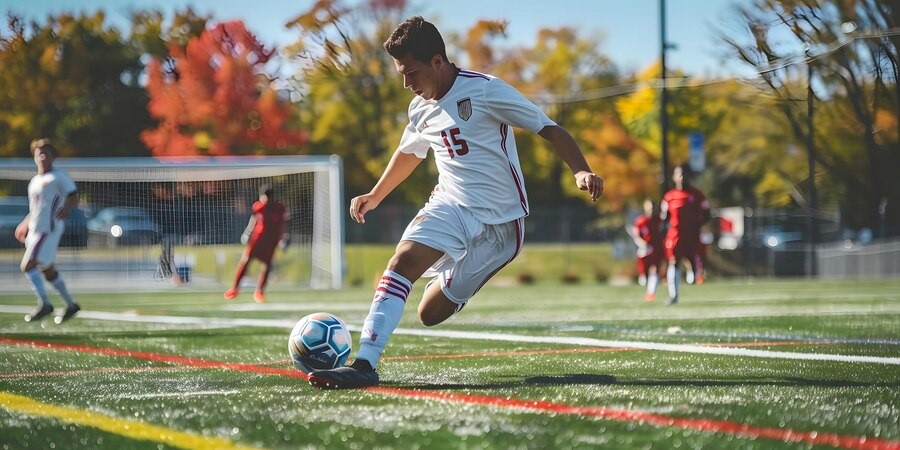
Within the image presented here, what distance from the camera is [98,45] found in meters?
22.6

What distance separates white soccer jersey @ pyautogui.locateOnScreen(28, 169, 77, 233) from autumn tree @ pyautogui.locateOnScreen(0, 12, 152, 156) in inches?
49.7

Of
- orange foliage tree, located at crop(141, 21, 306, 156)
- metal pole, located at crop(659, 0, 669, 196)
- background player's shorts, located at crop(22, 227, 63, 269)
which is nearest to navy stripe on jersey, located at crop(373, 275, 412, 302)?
orange foliage tree, located at crop(141, 21, 306, 156)

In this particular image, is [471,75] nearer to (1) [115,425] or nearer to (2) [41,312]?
(1) [115,425]

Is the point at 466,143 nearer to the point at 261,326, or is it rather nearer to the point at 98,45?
the point at 261,326

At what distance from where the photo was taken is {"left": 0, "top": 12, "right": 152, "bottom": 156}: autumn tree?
42.4 ft

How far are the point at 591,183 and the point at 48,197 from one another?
8244 mm

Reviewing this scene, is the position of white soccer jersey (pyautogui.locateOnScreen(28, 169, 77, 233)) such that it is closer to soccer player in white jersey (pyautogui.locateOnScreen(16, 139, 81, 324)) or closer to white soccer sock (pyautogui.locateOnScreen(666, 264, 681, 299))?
soccer player in white jersey (pyautogui.locateOnScreen(16, 139, 81, 324))

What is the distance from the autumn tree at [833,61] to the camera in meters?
8.88

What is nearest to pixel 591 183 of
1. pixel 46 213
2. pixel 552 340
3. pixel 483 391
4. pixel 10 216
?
pixel 483 391

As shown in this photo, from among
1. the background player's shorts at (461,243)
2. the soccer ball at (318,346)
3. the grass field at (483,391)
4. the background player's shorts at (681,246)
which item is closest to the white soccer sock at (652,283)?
the background player's shorts at (681,246)

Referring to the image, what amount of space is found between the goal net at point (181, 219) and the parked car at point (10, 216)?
35 mm

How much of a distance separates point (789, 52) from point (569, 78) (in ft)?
132

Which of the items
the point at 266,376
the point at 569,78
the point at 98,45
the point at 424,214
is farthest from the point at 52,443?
the point at 569,78

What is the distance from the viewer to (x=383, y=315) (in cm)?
519
